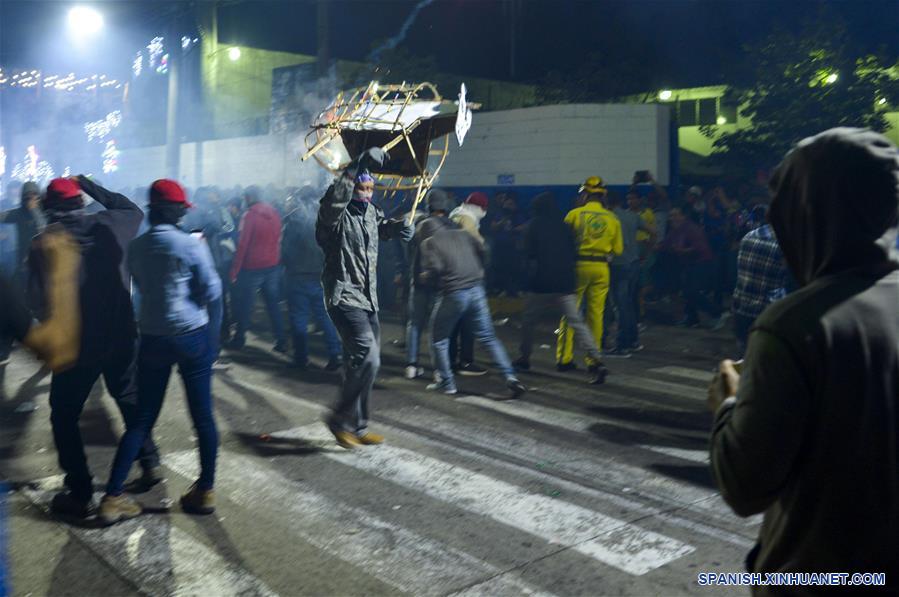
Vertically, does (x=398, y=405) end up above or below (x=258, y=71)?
below

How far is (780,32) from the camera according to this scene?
19.1m

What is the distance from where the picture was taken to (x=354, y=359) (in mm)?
6246

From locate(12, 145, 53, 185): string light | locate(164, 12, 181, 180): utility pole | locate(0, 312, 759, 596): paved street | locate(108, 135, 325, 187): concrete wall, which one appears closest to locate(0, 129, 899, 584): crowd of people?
locate(0, 312, 759, 596): paved street

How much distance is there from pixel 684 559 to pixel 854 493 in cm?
287

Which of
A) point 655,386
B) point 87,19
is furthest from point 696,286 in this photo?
point 87,19

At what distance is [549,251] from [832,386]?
7.13 metres

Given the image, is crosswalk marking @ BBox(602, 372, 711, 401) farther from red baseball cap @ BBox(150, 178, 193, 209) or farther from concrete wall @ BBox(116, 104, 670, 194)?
concrete wall @ BBox(116, 104, 670, 194)

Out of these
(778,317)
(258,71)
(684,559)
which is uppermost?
(258,71)

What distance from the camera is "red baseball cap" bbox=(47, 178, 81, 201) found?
500cm

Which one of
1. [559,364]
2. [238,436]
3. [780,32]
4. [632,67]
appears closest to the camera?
[238,436]

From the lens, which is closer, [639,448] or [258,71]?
[639,448]

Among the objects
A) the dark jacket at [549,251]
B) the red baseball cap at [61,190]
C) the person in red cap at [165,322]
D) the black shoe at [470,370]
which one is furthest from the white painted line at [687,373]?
the red baseball cap at [61,190]

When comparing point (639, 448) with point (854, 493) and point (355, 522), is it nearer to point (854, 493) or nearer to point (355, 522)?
point (355, 522)

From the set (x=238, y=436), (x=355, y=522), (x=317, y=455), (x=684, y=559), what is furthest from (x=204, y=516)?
(x=684, y=559)
